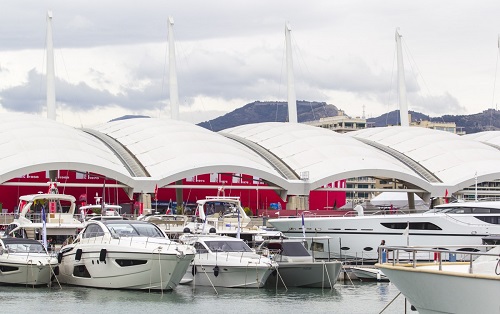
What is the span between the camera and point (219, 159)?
77562 mm

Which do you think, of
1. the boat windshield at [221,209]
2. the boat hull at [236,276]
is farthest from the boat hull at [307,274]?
the boat windshield at [221,209]

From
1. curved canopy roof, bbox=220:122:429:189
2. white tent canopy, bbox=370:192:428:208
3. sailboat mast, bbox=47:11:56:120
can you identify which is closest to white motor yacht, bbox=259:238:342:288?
curved canopy roof, bbox=220:122:429:189

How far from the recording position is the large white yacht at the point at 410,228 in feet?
183

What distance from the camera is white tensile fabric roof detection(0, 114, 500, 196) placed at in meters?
73.1

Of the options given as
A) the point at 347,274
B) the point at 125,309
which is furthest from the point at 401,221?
the point at 125,309

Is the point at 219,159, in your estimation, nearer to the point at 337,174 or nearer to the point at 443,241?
the point at 337,174

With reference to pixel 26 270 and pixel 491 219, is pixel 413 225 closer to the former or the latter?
pixel 491 219

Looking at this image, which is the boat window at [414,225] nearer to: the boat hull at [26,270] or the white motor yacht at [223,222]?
the white motor yacht at [223,222]

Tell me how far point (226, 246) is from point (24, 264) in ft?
28.6

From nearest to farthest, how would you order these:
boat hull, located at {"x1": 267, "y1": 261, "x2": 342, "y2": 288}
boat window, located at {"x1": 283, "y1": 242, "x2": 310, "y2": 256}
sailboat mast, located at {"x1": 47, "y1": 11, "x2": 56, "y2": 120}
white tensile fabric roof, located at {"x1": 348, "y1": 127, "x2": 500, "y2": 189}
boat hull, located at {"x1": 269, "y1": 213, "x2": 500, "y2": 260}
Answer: boat hull, located at {"x1": 267, "y1": 261, "x2": 342, "y2": 288} → boat window, located at {"x1": 283, "y1": 242, "x2": 310, "y2": 256} → boat hull, located at {"x1": 269, "y1": 213, "x2": 500, "y2": 260} → white tensile fabric roof, located at {"x1": 348, "y1": 127, "x2": 500, "y2": 189} → sailboat mast, located at {"x1": 47, "y1": 11, "x2": 56, "y2": 120}

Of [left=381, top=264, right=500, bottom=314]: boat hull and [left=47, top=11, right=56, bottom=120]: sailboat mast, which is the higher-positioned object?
[left=47, top=11, right=56, bottom=120]: sailboat mast

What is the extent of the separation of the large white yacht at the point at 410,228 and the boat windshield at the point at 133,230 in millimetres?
11757

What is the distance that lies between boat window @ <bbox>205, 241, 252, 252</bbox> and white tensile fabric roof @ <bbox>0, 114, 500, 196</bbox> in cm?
2617

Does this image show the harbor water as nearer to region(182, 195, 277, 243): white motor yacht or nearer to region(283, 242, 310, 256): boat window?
region(283, 242, 310, 256): boat window
